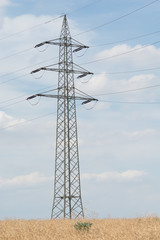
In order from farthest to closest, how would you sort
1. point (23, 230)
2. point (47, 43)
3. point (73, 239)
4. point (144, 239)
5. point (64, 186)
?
point (47, 43), point (64, 186), point (23, 230), point (73, 239), point (144, 239)

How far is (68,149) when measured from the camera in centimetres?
3569

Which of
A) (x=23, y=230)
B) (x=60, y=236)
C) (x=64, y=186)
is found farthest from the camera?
(x=64, y=186)

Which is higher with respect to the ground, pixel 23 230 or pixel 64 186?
pixel 64 186

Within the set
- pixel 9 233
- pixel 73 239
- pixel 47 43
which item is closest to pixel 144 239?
pixel 73 239

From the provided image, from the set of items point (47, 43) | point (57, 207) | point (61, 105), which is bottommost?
point (57, 207)

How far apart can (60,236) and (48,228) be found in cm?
200

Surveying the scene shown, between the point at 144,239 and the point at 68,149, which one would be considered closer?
the point at 144,239

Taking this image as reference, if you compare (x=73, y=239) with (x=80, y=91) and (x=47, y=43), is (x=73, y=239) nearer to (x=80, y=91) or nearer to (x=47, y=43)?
(x=80, y=91)

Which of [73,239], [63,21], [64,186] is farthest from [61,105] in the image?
[73,239]

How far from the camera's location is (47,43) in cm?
4234

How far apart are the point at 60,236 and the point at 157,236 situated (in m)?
4.04

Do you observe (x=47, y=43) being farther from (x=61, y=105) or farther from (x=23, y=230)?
(x=23, y=230)

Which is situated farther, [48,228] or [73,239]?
[48,228]

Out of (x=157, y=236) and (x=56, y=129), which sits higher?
(x=56, y=129)
